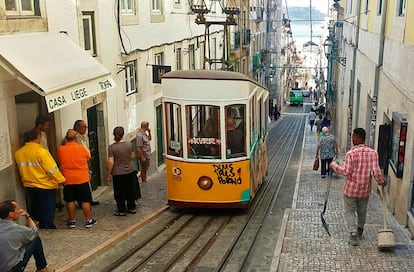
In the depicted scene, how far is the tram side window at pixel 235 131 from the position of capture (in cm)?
879

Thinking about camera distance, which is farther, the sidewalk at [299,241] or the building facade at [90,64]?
the building facade at [90,64]

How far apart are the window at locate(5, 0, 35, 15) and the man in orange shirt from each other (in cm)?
200

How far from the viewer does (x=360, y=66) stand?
16.3 m

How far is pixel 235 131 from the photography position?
890 cm

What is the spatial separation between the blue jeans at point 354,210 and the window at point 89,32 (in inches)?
243

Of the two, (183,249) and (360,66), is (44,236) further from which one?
(360,66)

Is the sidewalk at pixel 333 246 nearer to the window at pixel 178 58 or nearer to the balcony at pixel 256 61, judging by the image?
the window at pixel 178 58

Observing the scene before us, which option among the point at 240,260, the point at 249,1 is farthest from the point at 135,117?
the point at 249,1

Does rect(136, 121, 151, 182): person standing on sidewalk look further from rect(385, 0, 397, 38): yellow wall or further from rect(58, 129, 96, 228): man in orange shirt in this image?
rect(385, 0, 397, 38): yellow wall

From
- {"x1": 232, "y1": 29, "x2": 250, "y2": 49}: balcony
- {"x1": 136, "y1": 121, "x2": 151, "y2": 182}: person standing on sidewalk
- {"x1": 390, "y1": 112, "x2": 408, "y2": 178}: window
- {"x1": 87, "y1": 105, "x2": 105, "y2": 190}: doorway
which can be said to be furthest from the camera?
{"x1": 232, "y1": 29, "x2": 250, "y2": 49}: balcony

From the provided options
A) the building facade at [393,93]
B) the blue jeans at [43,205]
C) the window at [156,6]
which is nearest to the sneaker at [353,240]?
the building facade at [393,93]

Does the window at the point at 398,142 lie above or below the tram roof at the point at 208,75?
below

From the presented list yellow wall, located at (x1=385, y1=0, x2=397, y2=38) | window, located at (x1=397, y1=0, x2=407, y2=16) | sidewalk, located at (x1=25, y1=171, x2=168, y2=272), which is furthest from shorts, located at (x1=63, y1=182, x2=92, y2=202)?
yellow wall, located at (x1=385, y1=0, x2=397, y2=38)

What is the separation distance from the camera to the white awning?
6691 millimetres
